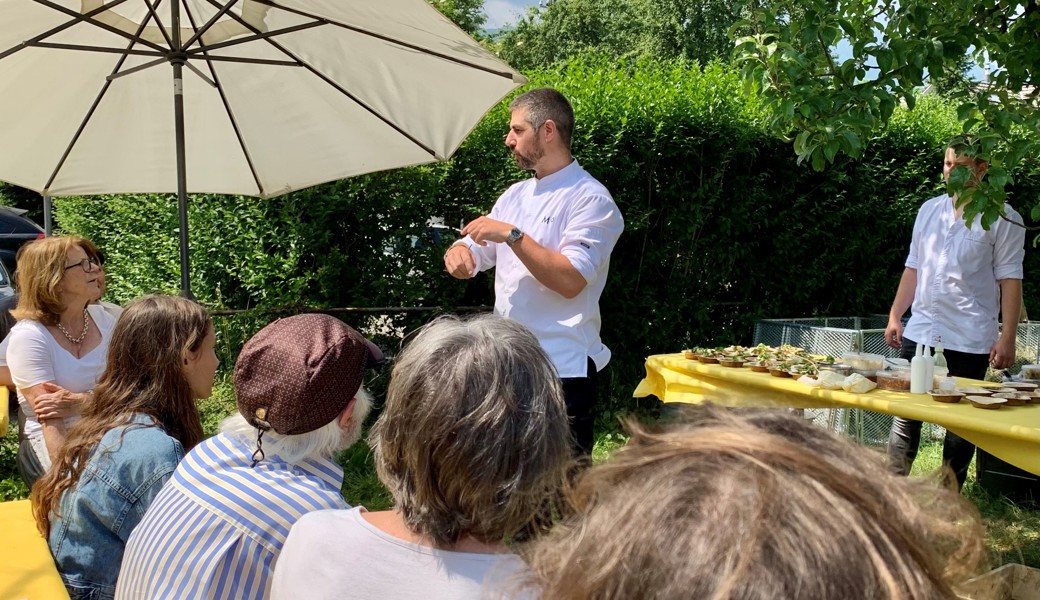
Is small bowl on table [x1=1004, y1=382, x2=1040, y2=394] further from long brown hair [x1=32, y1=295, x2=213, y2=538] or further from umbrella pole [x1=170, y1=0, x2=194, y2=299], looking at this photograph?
umbrella pole [x1=170, y1=0, x2=194, y2=299]

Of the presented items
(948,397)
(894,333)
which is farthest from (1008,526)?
(948,397)

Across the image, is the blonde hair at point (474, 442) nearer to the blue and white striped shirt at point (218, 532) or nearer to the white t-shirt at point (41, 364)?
the blue and white striped shirt at point (218, 532)

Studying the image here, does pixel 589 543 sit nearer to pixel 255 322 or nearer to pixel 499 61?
pixel 499 61

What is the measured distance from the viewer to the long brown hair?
7.25ft

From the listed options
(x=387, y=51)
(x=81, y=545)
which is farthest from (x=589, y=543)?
(x=387, y=51)

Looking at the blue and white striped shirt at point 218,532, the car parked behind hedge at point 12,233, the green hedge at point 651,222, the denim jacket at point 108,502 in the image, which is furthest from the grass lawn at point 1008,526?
the car parked behind hedge at point 12,233

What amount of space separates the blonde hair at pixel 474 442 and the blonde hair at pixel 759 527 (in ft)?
2.02

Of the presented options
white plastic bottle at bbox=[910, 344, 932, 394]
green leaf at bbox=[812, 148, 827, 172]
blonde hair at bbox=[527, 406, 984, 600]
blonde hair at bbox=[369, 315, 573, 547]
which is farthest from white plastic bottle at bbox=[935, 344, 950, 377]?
blonde hair at bbox=[527, 406, 984, 600]

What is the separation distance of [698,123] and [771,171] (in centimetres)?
72

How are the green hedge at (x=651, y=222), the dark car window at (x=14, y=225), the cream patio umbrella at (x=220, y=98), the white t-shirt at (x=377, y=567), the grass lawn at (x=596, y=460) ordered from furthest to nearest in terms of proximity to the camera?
1. the dark car window at (x=14, y=225)
2. the green hedge at (x=651, y=222)
3. the grass lawn at (x=596, y=460)
4. the cream patio umbrella at (x=220, y=98)
5. the white t-shirt at (x=377, y=567)

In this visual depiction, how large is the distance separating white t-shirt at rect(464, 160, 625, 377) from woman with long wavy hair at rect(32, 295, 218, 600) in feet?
3.94

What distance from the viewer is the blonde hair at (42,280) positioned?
10.6ft

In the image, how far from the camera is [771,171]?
19.9 feet

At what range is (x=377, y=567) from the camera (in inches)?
51.8
